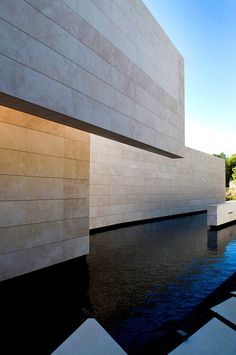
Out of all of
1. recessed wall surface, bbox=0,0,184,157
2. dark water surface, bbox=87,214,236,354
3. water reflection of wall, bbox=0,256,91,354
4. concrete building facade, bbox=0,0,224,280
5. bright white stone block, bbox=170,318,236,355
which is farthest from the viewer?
concrete building facade, bbox=0,0,224,280

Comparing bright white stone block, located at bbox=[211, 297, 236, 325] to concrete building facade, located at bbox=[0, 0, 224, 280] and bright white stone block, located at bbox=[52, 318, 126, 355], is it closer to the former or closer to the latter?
bright white stone block, located at bbox=[52, 318, 126, 355]

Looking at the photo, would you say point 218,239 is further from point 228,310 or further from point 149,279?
point 228,310

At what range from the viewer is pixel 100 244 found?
32.0 ft

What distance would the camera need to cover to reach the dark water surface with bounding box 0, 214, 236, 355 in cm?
365

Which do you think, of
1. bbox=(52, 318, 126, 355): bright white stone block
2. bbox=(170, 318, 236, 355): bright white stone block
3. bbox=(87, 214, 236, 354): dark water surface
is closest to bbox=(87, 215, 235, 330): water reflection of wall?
bbox=(87, 214, 236, 354): dark water surface

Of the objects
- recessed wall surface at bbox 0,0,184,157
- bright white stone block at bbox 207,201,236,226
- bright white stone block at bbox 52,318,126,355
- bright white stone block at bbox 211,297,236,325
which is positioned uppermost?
recessed wall surface at bbox 0,0,184,157

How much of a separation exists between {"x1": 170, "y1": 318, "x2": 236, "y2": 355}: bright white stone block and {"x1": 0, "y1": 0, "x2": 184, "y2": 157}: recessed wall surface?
367 centimetres

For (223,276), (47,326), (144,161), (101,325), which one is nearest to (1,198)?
(47,326)

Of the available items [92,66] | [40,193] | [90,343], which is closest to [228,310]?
[90,343]

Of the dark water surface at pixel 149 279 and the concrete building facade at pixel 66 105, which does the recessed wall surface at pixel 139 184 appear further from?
the concrete building facade at pixel 66 105

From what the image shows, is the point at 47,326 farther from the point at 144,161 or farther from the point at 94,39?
the point at 144,161

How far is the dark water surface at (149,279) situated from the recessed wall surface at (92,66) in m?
3.13

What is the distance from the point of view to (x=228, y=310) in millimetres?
3758

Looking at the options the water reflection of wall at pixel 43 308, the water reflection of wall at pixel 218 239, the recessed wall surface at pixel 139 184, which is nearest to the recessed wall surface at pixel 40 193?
the water reflection of wall at pixel 43 308
